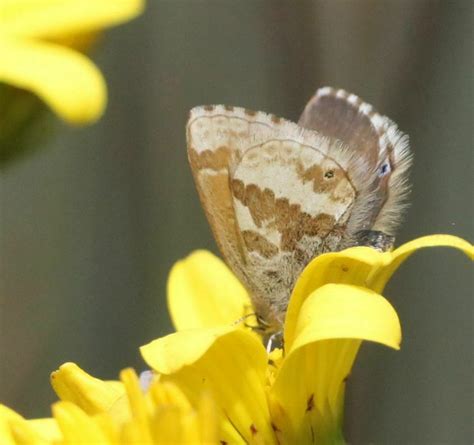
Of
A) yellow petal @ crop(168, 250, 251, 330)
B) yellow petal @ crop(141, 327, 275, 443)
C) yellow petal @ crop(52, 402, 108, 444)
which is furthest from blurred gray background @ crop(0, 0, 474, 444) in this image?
A: yellow petal @ crop(52, 402, 108, 444)

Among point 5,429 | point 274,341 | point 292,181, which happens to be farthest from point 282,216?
point 5,429

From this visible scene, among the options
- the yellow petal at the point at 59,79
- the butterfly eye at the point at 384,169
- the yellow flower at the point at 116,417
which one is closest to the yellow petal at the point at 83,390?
the yellow flower at the point at 116,417

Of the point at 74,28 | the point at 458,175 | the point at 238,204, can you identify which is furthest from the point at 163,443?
the point at 458,175

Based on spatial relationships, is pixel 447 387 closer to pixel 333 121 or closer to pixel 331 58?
pixel 331 58

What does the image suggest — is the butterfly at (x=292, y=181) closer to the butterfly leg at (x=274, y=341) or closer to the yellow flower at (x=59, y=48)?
the butterfly leg at (x=274, y=341)

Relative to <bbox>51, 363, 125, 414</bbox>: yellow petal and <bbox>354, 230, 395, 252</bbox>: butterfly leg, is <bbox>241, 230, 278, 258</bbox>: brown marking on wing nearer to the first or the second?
<bbox>354, 230, 395, 252</bbox>: butterfly leg
